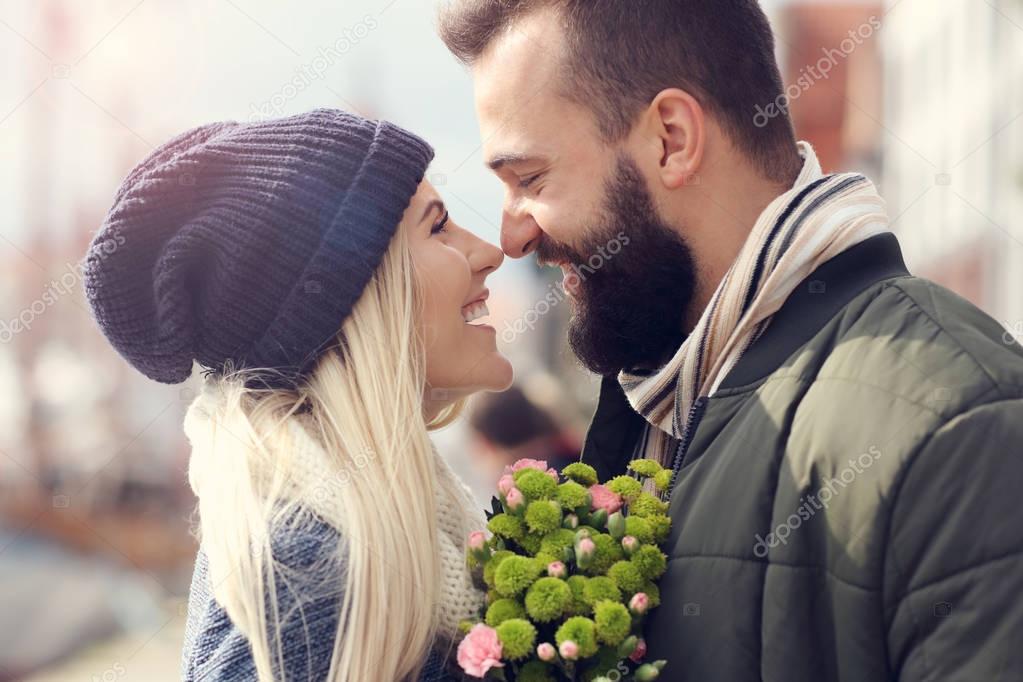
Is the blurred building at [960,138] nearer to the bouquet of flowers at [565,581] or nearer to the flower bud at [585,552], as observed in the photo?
the bouquet of flowers at [565,581]

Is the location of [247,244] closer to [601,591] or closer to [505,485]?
[505,485]

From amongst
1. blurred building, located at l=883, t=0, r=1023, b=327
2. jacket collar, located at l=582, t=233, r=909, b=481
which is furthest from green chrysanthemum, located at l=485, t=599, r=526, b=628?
blurred building, located at l=883, t=0, r=1023, b=327

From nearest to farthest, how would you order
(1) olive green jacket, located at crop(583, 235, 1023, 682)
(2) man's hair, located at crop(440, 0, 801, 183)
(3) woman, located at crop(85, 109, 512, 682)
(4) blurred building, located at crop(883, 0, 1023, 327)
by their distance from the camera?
(1) olive green jacket, located at crop(583, 235, 1023, 682) < (3) woman, located at crop(85, 109, 512, 682) < (2) man's hair, located at crop(440, 0, 801, 183) < (4) blurred building, located at crop(883, 0, 1023, 327)

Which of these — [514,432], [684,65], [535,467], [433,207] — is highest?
[684,65]

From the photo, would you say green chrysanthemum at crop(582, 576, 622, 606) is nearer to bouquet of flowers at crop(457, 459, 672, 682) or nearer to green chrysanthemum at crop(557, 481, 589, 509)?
bouquet of flowers at crop(457, 459, 672, 682)

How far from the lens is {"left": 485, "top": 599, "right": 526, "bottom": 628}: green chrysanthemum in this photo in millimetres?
2160

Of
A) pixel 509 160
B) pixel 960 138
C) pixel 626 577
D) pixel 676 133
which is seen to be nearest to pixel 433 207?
pixel 509 160

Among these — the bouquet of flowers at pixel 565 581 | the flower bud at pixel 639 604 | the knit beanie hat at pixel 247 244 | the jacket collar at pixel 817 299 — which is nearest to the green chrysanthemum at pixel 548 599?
the bouquet of flowers at pixel 565 581

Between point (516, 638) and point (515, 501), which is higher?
point (515, 501)

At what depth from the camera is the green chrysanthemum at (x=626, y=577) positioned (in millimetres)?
2141

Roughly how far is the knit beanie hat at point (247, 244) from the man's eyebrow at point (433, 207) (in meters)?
0.15

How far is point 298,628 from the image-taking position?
7.35 feet

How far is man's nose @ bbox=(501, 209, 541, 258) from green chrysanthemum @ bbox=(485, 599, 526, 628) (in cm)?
112

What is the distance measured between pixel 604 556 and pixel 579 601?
11 cm
